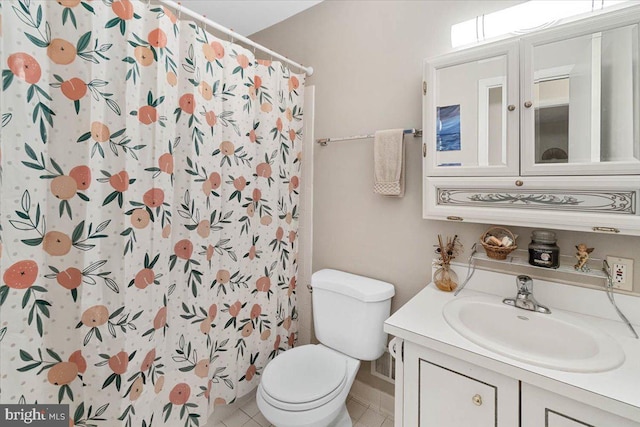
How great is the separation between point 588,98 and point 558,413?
1.03m

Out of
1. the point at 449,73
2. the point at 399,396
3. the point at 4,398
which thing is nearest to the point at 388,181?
the point at 449,73

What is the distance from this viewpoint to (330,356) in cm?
154

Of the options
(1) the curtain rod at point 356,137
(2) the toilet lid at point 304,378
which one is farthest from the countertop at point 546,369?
(1) the curtain rod at point 356,137

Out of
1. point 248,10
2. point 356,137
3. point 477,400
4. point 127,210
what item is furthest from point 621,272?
point 248,10

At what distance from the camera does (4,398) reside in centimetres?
88

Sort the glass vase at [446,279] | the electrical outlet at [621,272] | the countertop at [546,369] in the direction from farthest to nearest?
the glass vase at [446,279] → the electrical outlet at [621,272] → the countertop at [546,369]

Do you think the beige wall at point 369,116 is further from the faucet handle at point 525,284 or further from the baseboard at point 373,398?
the faucet handle at point 525,284

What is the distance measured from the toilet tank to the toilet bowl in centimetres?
8

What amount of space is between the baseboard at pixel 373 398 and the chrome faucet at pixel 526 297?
0.94m

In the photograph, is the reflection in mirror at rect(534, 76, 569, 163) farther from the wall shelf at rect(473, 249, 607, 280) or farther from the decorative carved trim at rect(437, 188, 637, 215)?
Answer: the wall shelf at rect(473, 249, 607, 280)

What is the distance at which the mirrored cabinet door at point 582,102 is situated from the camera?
0.94m

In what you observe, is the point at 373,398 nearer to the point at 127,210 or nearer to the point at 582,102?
the point at 127,210

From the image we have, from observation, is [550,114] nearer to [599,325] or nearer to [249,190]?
[599,325]

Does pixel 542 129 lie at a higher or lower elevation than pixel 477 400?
higher
